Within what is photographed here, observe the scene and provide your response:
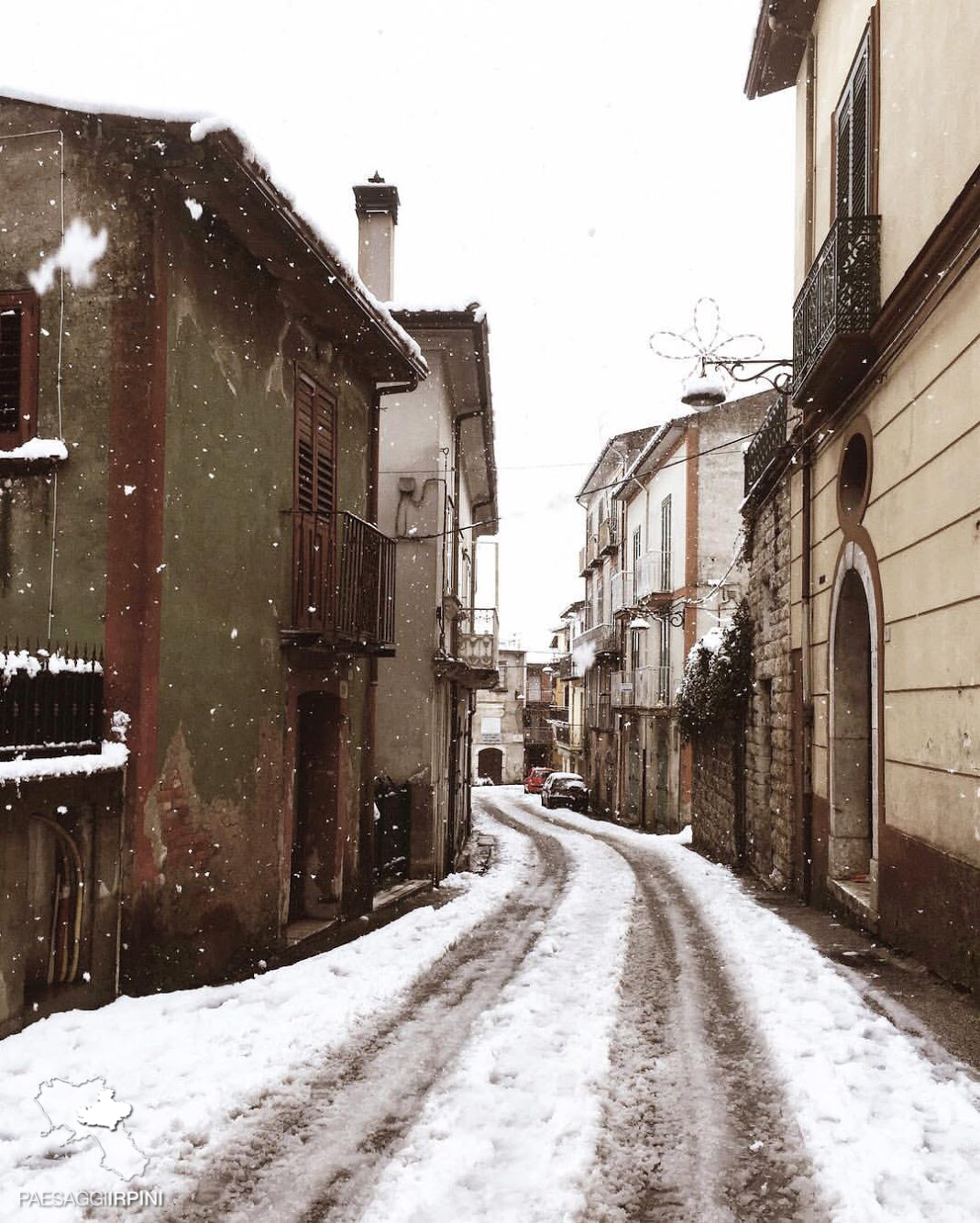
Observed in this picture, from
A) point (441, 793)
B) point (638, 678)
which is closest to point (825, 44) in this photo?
point (441, 793)

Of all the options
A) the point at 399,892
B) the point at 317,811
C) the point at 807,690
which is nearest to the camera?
the point at 317,811

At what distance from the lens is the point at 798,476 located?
1240cm

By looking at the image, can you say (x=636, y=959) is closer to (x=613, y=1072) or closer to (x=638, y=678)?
(x=613, y=1072)

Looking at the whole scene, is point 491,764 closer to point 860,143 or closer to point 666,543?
point 666,543

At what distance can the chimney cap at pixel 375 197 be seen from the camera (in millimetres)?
15500

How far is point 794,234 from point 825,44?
2.30 meters

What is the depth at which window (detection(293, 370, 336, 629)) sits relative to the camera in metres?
9.20

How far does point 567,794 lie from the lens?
3703 centimetres

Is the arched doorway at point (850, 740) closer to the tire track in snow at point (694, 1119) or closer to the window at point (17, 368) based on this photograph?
the tire track in snow at point (694, 1119)

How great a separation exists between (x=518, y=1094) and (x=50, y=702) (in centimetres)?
363

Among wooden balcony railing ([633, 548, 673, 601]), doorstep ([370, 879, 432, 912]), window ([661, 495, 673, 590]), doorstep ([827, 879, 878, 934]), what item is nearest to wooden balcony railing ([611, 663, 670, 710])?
wooden balcony railing ([633, 548, 673, 601])

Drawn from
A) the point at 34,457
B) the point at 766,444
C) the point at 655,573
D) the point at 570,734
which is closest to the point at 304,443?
the point at 34,457

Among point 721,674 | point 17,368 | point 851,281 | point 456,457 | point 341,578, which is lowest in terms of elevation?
point 721,674

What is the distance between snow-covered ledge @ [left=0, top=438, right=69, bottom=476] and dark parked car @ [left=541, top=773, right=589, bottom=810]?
103ft
